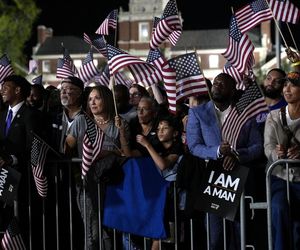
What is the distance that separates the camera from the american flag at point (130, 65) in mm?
8164

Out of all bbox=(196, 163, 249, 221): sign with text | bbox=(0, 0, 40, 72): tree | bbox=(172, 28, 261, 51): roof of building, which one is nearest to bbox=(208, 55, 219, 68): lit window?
bbox=(172, 28, 261, 51): roof of building

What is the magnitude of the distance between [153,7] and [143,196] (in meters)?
86.5

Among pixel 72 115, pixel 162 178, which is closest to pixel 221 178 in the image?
pixel 162 178

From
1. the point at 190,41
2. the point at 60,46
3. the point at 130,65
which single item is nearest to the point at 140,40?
the point at 190,41

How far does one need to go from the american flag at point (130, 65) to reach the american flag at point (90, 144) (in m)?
0.65

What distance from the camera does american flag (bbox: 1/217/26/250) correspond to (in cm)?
822

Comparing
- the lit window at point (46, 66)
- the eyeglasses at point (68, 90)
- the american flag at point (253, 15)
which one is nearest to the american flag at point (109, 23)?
the american flag at point (253, 15)

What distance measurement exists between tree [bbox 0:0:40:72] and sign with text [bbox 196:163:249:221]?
37869mm

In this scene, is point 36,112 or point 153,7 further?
point 153,7

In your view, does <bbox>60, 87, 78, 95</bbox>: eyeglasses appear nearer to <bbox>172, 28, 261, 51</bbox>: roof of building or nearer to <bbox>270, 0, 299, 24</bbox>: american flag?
<bbox>270, 0, 299, 24</bbox>: american flag

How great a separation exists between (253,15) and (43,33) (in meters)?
89.3

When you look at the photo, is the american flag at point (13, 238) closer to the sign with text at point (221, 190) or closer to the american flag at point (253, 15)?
the sign with text at point (221, 190)

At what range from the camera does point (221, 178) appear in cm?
715

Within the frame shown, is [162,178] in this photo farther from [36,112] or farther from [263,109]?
[36,112]
